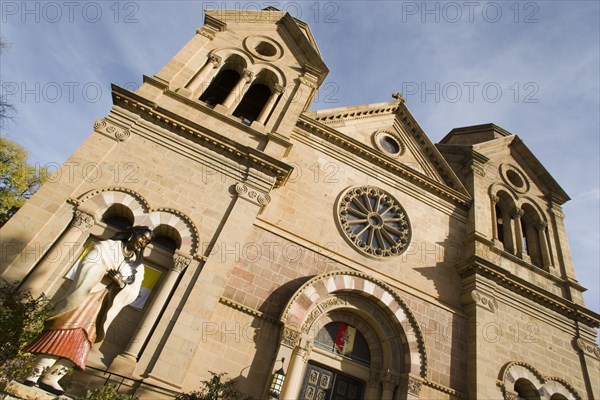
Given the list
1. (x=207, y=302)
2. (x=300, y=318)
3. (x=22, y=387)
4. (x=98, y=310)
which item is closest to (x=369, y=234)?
(x=300, y=318)

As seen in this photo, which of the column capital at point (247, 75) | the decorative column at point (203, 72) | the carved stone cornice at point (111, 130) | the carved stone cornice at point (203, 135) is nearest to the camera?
the carved stone cornice at point (111, 130)

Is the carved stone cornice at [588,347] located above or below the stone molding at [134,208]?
above

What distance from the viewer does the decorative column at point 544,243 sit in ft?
53.8

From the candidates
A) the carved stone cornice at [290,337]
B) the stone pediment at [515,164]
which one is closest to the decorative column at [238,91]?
the carved stone cornice at [290,337]

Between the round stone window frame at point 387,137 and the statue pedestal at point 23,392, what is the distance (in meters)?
13.7

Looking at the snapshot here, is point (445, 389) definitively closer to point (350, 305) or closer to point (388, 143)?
point (350, 305)

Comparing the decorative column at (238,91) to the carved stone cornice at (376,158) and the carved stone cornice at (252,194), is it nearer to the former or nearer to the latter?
the carved stone cornice at (376,158)

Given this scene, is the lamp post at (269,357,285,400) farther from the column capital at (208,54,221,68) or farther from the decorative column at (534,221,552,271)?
the decorative column at (534,221,552,271)

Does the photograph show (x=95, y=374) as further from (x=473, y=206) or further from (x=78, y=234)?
(x=473, y=206)

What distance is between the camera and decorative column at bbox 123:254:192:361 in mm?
8617

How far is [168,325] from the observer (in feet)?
29.6

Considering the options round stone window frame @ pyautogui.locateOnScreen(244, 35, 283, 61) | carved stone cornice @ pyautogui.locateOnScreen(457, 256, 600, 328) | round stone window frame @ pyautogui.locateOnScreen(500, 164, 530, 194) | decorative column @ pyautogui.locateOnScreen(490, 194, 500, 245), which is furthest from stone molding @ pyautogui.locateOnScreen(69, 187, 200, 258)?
round stone window frame @ pyautogui.locateOnScreen(500, 164, 530, 194)

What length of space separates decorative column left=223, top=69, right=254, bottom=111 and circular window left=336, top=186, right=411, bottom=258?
5.41 m

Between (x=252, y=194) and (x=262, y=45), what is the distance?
336 inches
